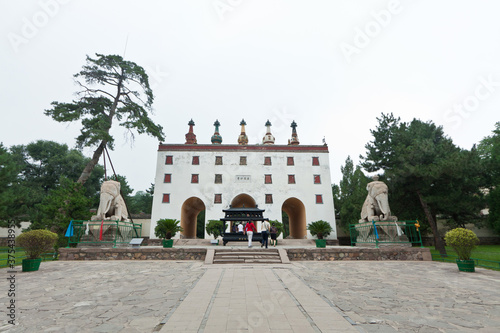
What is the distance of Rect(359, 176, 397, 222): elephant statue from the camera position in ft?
41.4

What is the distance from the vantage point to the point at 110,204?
13.0m

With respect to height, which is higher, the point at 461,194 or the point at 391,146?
the point at 391,146

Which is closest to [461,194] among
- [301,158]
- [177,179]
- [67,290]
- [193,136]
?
[301,158]

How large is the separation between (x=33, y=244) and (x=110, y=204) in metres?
4.74

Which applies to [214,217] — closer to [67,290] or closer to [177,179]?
[177,179]

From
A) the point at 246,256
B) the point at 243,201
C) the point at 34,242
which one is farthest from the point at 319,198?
the point at 34,242

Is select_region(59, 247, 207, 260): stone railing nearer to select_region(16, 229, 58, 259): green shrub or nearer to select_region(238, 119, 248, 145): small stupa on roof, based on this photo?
select_region(16, 229, 58, 259): green shrub

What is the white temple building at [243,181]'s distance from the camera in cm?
2642

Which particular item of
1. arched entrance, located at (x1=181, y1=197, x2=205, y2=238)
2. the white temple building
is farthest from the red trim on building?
arched entrance, located at (x1=181, y1=197, x2=205, y2=238)

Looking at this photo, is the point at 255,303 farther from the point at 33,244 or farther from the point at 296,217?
the point at 296,217

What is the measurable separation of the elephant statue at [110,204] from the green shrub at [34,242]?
4041 millimetres

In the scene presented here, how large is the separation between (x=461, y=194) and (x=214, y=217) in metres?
20.1

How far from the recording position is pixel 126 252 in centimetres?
1105

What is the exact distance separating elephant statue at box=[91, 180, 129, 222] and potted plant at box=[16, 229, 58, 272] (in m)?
4.06
